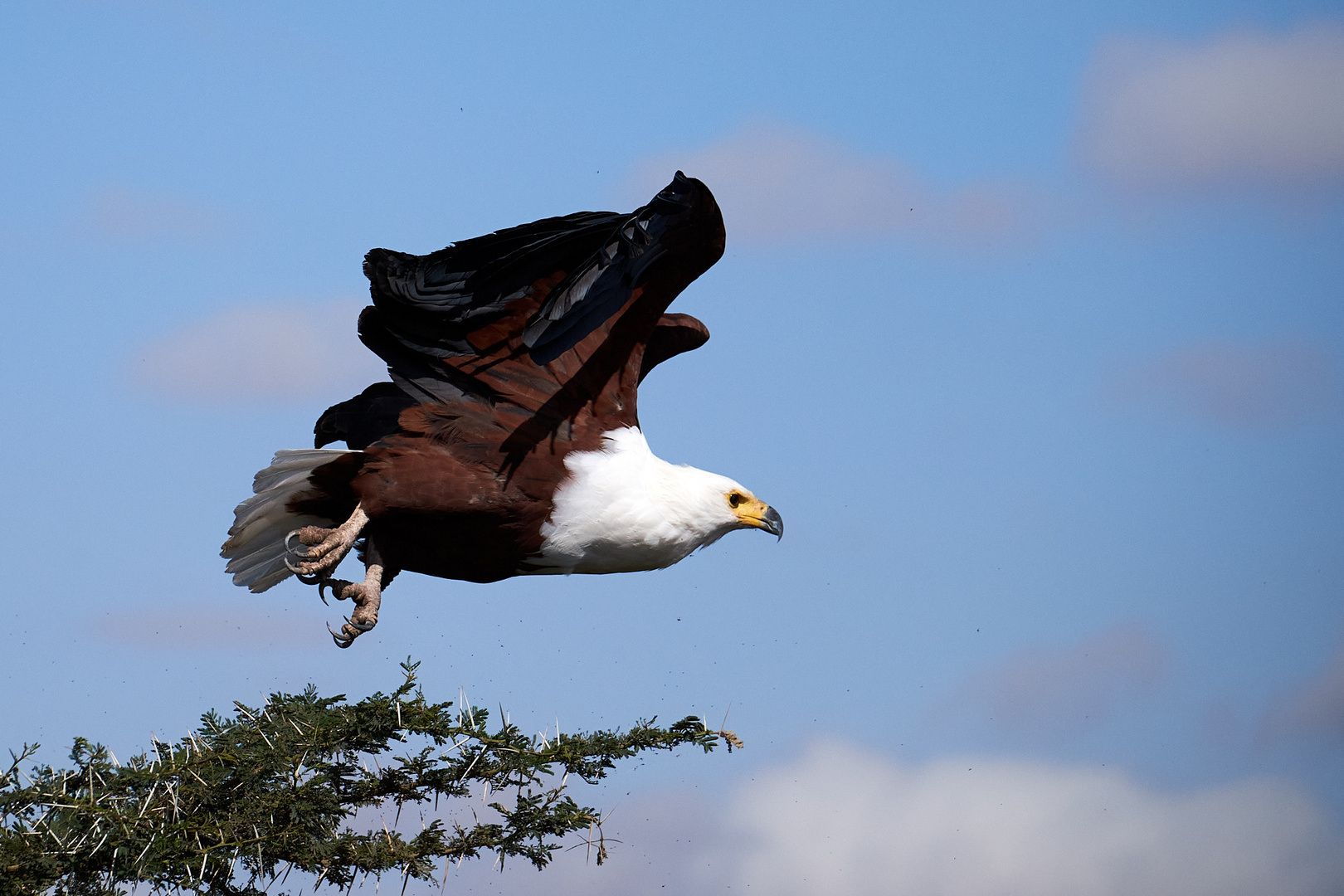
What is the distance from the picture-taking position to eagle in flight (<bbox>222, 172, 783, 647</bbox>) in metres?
6.02

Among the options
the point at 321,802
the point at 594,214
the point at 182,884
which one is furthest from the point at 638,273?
the point at 182,884

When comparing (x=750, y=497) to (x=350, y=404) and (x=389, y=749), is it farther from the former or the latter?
(x=389, y=749)

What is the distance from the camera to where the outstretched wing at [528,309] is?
594 centimetres

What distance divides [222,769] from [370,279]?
7.53ft

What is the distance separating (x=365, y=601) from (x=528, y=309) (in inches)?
60.7

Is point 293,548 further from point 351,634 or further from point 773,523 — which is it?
point 773,523

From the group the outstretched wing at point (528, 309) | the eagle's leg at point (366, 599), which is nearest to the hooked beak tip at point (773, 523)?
the outstretched wing at point (528, 309)

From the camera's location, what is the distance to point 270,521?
21.6ft

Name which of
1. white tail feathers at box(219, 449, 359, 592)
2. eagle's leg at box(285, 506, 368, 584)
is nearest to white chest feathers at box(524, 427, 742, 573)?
eagle's leg at box(285, 506, 368, 584)

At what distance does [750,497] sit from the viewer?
6.74 metres

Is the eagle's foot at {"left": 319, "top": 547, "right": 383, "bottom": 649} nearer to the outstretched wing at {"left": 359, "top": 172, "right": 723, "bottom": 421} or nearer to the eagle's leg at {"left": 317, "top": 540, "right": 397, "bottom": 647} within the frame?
the eagle's leg at {"left": 317, "top": 540, "right": 397, "bottom": 647}

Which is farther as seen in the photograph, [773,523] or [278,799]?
[773,523]

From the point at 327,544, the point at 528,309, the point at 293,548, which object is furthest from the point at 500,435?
the point at 293,548

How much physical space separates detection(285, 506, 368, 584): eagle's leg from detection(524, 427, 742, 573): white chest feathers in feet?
2.69
